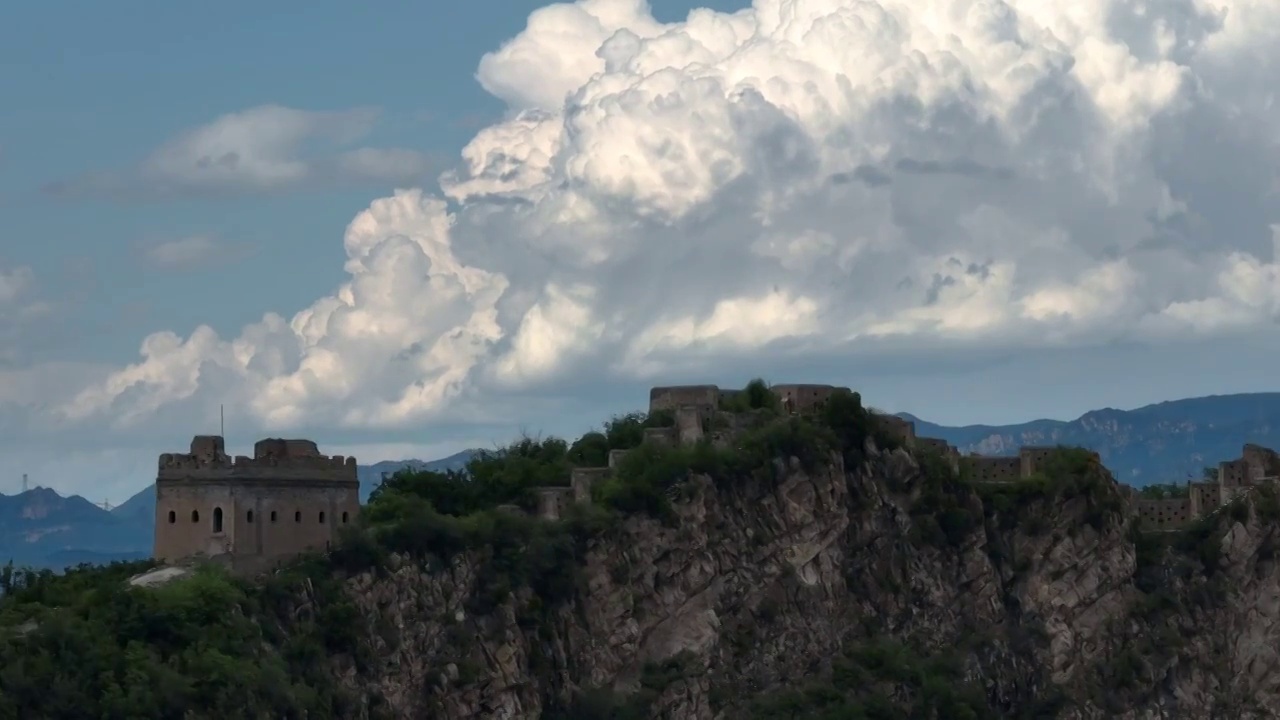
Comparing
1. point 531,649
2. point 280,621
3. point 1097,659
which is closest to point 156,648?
point 280,621

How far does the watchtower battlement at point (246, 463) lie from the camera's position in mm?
116625

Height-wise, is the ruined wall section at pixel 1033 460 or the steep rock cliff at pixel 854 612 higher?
the ruined wall section at pixel 1033 460

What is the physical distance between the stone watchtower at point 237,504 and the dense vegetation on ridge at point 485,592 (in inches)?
58.9

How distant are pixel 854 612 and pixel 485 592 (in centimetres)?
1740

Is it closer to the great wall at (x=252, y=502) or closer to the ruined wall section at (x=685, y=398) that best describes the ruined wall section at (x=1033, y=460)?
the ruined wall section at (x=685, y=398)

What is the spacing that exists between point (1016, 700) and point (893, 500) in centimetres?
935

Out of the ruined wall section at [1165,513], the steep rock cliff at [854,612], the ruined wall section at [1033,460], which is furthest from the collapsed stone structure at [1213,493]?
the ruined wall section at [1033,460]

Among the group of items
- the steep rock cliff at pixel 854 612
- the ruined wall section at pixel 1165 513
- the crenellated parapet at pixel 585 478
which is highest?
the crenellated parapet at pixel 585 478

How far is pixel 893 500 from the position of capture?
437 ft

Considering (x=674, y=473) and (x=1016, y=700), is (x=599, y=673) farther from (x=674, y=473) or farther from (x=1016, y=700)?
(x=1016, y=700)

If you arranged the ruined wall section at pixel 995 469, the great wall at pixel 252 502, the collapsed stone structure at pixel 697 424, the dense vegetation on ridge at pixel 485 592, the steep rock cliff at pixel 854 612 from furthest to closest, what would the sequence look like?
the ruined wall section at pixel 995 469 → the collapsed stone structure at pixel 697 424 → the steep rock cliff at pixel 854 612 → the great wall at pixel 252 502 → the dense vegetation on ridge at pixel 485 592

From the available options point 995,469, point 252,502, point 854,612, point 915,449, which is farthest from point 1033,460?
point 252,502

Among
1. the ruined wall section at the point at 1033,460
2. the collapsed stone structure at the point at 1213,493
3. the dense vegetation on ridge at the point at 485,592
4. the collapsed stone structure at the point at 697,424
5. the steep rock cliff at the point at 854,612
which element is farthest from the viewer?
the collapsed stone structure at the point at 1213,493

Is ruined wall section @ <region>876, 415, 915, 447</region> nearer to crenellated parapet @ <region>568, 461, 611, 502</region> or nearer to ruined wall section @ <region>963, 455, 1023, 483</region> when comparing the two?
ruined wall section @ <region>963, 455, 1023, 483</region>
